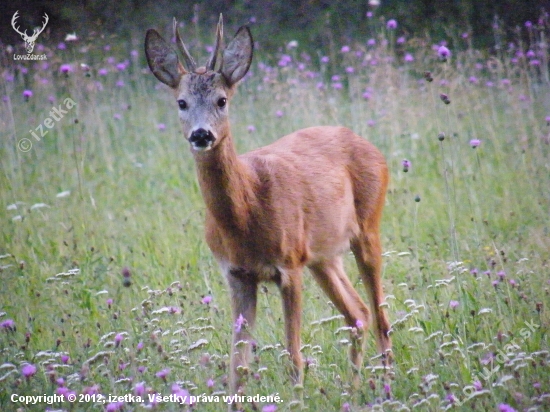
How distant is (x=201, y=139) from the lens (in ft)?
14.5

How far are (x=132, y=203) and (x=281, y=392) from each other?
378 centimetres

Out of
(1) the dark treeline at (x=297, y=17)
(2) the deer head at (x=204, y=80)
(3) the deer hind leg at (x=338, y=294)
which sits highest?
(1) the dark treeline at (x=297, y=17)

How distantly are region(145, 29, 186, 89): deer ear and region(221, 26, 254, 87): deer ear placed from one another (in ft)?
0.80

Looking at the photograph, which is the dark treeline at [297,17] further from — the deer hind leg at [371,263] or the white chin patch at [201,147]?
the white chin patch at [201,147]

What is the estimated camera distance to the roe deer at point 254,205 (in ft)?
15.1

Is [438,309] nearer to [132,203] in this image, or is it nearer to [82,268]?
[82,268]

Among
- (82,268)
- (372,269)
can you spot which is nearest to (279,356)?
(372,269)

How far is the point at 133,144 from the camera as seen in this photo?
9359mm

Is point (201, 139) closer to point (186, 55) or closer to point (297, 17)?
point (186, 55)

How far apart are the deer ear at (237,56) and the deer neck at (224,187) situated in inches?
15.2

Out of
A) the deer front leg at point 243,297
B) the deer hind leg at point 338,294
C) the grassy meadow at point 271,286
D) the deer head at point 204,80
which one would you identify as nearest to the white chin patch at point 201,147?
the deer head at point 204,80

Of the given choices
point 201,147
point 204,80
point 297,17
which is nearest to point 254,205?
point 201,147

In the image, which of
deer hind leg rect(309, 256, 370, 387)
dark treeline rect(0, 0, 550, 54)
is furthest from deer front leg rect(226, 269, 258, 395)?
dark treeline rect(0, 0, 550, 54)

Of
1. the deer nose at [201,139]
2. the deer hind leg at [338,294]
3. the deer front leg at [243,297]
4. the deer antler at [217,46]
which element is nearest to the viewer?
the deer nose at [201,139]
